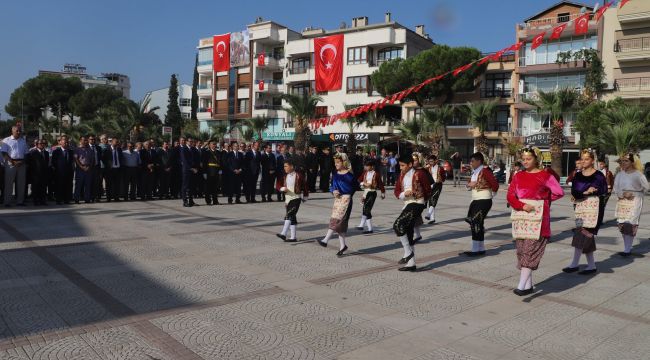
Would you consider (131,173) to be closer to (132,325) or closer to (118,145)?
(118,145)

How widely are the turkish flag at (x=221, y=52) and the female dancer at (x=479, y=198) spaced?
2112 inches

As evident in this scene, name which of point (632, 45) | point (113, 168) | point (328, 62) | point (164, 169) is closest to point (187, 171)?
point (164, 169)

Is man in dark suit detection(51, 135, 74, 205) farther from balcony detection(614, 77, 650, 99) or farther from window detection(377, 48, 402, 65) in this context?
balcony detection(614, 77, 650, 99)

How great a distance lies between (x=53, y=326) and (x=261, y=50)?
55171mm

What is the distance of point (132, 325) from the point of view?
4.90m

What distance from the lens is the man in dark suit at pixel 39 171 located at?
14188mm

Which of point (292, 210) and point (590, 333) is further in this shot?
point (292, 210)

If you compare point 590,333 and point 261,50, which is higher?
point 261,50

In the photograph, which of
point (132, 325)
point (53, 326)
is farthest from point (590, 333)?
point (53, 326)

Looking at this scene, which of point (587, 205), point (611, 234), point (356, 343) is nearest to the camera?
point (356, 343)

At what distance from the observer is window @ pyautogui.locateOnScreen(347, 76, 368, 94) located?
161ft

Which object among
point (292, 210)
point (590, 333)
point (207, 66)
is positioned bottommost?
point (590, 333)

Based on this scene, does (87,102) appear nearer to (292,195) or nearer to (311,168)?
(311,168)

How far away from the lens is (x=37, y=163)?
14.2 metres
